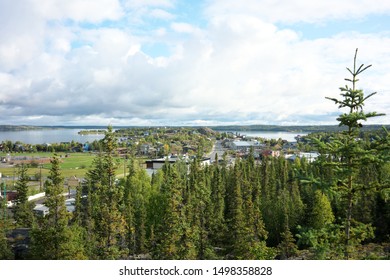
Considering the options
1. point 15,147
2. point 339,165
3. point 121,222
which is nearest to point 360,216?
point 121,222

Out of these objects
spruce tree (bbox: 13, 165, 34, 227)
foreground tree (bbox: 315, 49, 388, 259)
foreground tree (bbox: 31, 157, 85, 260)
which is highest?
foreground tree (bbox: 315, 49, 388, 259)

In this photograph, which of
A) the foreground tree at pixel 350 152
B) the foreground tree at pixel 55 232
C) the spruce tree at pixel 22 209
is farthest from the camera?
the spruce tree at pixel 22 209

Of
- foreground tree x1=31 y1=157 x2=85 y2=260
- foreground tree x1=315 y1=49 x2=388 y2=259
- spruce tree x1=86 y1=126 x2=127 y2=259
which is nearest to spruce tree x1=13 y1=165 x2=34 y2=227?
foreground tree x1=31 y1=157 x2=85 y2=260

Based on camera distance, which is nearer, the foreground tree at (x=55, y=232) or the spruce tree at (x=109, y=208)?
the foreground tree at (x=55, y=232)

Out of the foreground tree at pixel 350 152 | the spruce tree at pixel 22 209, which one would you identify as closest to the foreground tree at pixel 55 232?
the foreground tree at pixel 350 152

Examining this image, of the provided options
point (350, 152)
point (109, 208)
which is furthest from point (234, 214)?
point (350, 152)

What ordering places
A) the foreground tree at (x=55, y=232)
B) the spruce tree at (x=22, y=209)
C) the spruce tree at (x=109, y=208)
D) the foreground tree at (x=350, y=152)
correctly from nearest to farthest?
the foreground tree at (x=350, y=152)
the foreground tree at (x=55, y=232)
the spruce tree at (x=109, y=208)
the spruce tree at (x=22, y=209)

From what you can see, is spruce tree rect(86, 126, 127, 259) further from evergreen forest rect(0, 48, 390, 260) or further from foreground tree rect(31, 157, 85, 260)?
foreground tree rect(31, 157, 85, 260)

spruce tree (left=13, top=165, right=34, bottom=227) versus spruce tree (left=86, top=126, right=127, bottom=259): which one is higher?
spruce tree (left=86, top=126, right=127, bottom=259)

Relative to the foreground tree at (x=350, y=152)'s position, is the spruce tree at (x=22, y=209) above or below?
below

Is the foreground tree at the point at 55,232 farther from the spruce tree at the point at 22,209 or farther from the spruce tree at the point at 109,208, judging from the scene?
the spruce tree at the point at 22,209

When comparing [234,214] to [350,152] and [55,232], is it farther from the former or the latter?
[350,152]

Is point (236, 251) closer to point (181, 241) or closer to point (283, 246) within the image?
point (181, 241)
